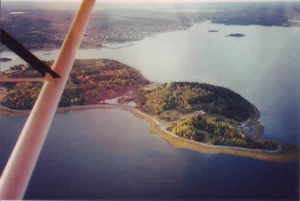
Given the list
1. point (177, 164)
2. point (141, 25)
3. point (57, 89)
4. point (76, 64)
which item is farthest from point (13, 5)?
point (57, 89)

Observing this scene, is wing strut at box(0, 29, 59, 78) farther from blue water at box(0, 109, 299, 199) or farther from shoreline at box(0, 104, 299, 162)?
shoreline at box(0, 104, 299, 162)

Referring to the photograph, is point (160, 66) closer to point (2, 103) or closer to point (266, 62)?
point (266, 62)

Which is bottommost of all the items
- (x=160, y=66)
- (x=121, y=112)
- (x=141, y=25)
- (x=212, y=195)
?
(x=212, y=195)

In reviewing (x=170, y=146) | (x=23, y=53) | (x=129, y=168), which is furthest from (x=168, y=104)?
(x=23, y=53)

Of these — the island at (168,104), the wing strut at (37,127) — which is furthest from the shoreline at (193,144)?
the wing strut at (37,127)

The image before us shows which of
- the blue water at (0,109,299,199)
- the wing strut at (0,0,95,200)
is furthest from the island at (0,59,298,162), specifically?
the wing strut at (0,0,95,200)

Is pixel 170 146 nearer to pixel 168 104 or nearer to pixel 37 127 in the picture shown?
pixel 168 104
